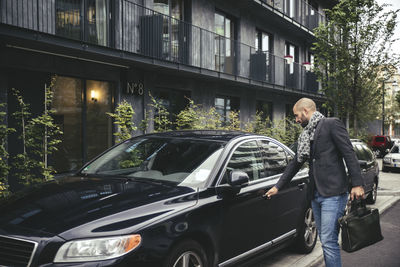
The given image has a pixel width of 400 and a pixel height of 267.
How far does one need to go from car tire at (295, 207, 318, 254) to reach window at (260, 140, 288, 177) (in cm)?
85

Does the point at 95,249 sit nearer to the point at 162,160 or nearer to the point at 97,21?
the point at 162,160

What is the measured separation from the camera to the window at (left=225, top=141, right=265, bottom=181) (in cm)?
405

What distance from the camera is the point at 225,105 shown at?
53.7 feet

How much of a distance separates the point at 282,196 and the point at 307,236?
107cm

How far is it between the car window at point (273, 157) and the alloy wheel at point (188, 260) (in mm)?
1610

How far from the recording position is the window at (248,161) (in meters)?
4.05

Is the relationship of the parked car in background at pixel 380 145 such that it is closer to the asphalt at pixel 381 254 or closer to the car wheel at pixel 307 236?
the asphalt at pixel 381 254

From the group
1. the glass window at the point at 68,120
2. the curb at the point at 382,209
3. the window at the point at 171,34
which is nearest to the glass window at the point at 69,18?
the glass window at the point at 68,120

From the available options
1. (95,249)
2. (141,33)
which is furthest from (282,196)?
(141,33)

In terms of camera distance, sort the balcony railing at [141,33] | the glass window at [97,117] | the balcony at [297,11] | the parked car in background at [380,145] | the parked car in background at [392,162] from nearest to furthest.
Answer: the balcony railing at [141,33] < the glass window at [97,117] < the parked car in background at [392,162] < the balcony at [297,11] < the parked car in background at [380,145]

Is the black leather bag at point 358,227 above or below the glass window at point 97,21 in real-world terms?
below

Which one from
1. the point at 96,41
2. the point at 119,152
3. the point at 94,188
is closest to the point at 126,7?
the point at 96,41

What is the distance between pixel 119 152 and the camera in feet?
14.8

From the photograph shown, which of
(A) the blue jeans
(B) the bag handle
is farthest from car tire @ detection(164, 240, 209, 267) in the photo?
(B) the bag handle
